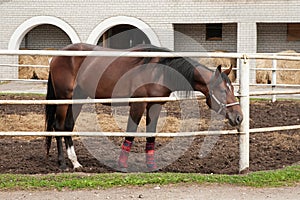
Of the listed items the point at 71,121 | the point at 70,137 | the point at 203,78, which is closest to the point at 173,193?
the point at 203,78

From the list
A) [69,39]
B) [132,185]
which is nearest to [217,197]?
[132,185]

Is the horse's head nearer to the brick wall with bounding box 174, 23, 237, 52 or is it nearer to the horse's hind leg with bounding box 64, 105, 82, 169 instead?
the horse's hind leg with bounding box 64, 105, 82, 169

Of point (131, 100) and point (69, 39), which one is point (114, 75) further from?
point (69, 39)

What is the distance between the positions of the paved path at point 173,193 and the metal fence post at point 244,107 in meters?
0.76

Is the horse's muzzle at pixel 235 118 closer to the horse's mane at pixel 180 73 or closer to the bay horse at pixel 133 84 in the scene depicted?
the bay horse at pixel 133 84

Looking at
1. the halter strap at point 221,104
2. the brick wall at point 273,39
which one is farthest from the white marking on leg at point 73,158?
the brick wall at point 273,39

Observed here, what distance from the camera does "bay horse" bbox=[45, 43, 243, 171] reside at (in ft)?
23.7

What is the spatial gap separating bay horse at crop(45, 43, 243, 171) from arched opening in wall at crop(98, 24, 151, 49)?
16.6 metres

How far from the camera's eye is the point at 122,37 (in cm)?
2586

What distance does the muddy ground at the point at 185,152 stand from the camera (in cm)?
770

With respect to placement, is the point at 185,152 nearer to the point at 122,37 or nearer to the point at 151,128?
the point at 151,128

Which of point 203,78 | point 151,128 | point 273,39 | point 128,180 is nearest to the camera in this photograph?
point 128,180

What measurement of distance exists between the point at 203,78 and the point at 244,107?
595 millimetres

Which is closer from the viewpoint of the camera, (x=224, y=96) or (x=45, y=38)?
(x=224, y=96)
